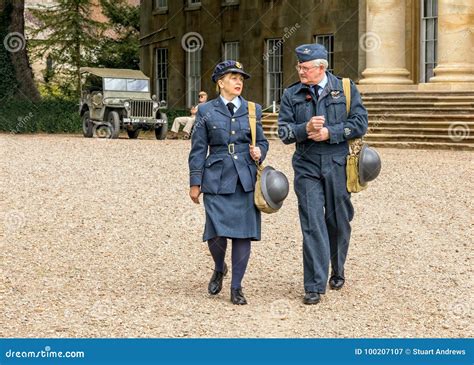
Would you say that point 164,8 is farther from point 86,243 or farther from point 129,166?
point 86,243

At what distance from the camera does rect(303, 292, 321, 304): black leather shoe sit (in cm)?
862

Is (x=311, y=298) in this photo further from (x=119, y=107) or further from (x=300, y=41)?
(x=300, y=41)

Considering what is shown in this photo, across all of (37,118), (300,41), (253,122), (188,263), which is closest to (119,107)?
(37,118)

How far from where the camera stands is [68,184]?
53.7 feet

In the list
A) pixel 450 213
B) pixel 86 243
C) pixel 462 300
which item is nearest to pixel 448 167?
pixel 450 213

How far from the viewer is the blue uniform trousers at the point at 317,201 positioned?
341 inches

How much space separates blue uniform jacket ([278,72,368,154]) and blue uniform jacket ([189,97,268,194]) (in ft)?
0.88

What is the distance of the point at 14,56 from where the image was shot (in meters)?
35.4

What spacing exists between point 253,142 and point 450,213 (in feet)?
18.6

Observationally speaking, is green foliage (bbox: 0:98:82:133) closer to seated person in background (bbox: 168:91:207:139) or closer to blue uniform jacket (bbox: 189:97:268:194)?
seated person in background (bbox: 168:91:207:139)

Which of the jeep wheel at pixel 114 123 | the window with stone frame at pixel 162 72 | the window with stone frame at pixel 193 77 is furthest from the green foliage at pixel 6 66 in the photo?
the window with stone frame at pixel 162 72

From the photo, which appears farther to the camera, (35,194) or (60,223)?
(35,194)

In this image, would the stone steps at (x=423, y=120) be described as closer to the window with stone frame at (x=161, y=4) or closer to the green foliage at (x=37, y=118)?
the green foliage at (x=37, y=118)

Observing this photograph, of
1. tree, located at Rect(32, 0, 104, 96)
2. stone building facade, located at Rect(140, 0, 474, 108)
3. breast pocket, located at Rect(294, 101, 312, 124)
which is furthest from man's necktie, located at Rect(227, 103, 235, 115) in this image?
tree, located at Rect(32, 0, 104, 96)
